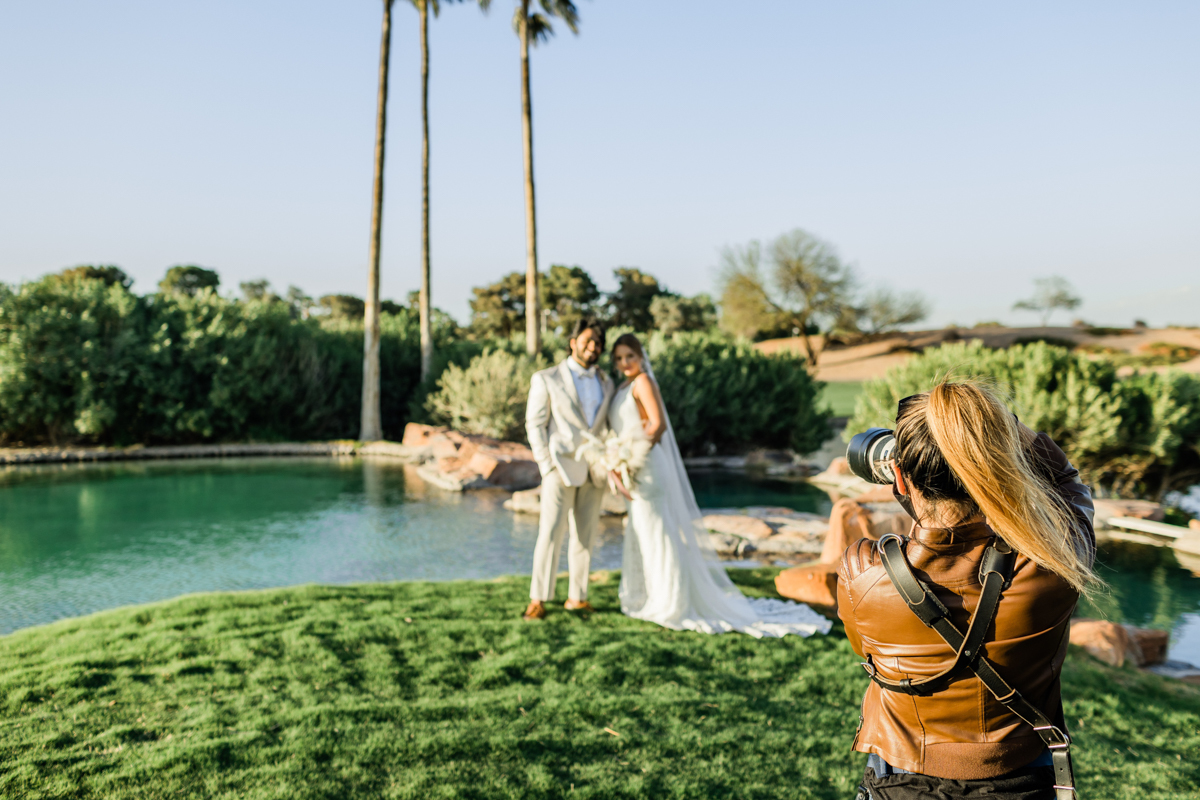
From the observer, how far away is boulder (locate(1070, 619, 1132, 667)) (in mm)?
5078

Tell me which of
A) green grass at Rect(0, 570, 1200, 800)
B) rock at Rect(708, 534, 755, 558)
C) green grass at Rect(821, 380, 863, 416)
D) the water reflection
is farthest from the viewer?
green grass at Rect(821, 380, 863, 416)

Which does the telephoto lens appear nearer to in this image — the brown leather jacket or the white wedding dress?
the brown leather jacket

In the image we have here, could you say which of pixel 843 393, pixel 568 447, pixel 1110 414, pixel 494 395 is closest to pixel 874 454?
pixel 568 447

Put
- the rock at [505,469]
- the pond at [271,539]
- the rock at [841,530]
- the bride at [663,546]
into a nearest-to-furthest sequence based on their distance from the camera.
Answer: the bride at [663,546] < the rock at [841,530] < the pond at [271,539] < the rock at [505,469]

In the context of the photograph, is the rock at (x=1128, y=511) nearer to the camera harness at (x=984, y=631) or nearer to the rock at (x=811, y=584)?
the rock at (x=811, y=584)

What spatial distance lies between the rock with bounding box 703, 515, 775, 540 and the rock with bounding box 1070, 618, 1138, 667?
3621 mm

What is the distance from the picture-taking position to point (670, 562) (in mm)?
4887

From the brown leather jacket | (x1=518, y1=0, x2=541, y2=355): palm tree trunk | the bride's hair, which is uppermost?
(x1=518, y1=0, x2=541, y2=355): palm tree trunk

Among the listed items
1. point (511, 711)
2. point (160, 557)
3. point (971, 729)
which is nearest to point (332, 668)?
point (511, 711)

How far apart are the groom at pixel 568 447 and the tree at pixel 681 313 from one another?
36033 millimetres

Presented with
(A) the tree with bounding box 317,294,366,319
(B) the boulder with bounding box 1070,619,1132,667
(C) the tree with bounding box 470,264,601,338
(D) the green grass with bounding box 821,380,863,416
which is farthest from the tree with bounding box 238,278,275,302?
(B) the boulder with bounding box 1070,619,1132,667

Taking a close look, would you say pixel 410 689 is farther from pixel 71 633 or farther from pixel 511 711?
pixel 71 633

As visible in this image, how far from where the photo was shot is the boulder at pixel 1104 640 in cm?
508

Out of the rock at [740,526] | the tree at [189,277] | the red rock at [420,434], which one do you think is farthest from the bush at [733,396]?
the tree at [189,277]
